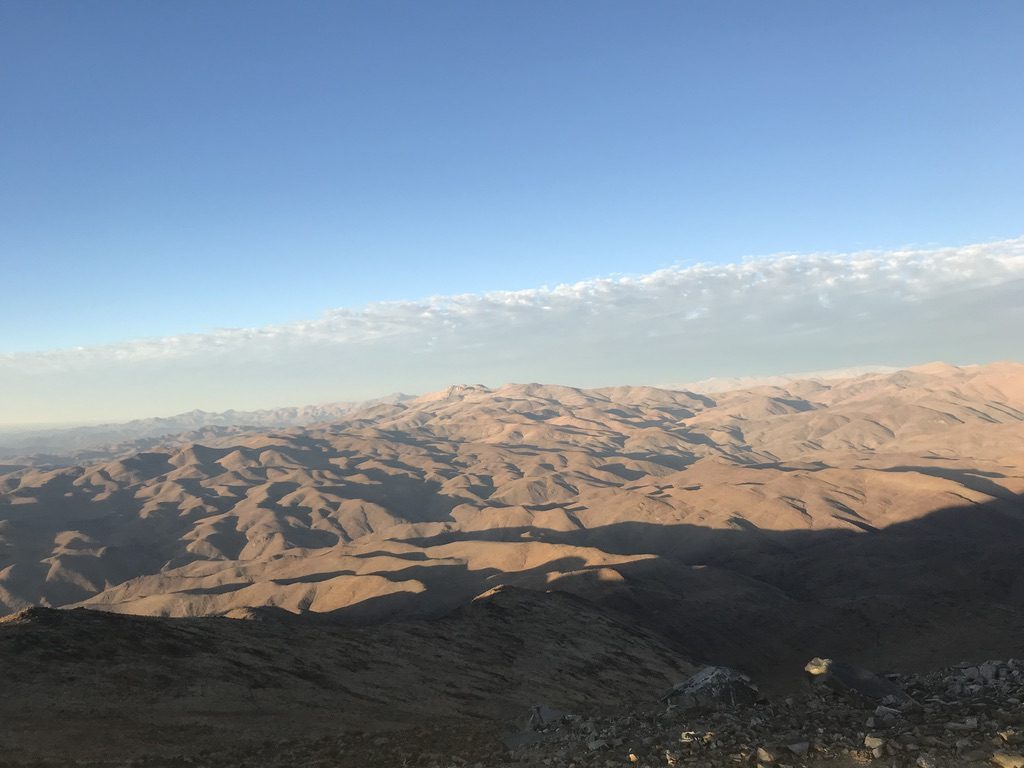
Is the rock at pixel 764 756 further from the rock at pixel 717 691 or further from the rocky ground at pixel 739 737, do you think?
the rock at pixel 717 691

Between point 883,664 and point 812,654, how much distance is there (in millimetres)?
6900

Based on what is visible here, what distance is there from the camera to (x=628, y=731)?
16.4 m

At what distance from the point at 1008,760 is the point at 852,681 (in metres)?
7.91

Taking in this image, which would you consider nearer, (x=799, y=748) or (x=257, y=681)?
(x=799, y=748)

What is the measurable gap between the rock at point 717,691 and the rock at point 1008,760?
9.43m

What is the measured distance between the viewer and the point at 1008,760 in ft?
34.7

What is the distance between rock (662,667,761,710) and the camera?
20.5 m

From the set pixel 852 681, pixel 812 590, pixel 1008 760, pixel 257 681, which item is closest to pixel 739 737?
pixel 1008 760

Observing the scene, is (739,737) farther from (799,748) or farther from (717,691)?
(717,691)

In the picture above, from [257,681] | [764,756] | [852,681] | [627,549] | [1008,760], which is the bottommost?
[627,549]

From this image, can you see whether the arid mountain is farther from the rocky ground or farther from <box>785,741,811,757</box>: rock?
<box>785,741,811,757</box>: rock

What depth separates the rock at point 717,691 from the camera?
20.5 meters

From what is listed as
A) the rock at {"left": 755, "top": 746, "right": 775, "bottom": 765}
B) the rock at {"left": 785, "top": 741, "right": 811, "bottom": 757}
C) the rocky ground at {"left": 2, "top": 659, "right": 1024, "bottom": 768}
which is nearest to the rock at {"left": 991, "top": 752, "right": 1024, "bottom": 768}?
the rocky ground at {"left": 2, "top": 659, "right": 1024, "bottom": 768}

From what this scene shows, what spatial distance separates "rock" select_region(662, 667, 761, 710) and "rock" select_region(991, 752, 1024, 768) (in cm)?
943
